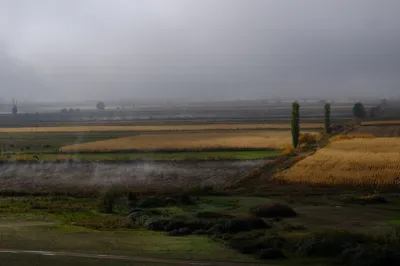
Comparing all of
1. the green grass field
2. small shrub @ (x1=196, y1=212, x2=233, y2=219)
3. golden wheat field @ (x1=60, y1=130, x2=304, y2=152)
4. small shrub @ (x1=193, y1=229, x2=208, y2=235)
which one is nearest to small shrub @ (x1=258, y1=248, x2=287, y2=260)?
the green grass field

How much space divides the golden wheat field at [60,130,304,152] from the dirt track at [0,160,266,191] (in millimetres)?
11089

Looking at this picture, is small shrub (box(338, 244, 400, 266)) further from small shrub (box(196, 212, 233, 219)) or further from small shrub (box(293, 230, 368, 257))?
small shrub (box(196, 212, 233, 219))

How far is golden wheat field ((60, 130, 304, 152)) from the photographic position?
2490 inches

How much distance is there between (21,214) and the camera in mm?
29766

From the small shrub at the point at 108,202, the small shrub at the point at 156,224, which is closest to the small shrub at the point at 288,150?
the small shrub at the point at 108,202

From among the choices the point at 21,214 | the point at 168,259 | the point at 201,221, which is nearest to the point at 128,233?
the point at 201,221

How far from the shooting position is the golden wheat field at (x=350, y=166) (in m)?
39.8

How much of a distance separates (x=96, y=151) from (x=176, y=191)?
2580 cm

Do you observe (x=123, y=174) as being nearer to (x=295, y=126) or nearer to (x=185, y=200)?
(x=185, y=200)

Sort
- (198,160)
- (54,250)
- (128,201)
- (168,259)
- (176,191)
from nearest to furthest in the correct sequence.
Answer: (168,259)
(54,250)
(128,201)
(176,191)
(198,160)

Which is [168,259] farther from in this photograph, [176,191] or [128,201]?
[176,191]

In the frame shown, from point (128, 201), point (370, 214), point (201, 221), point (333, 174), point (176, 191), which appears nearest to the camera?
point (201, 221)

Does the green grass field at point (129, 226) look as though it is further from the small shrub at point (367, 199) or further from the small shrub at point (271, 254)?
the small shrub at point (367, 199)

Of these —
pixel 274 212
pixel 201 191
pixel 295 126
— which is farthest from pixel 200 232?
pixel 295 126
